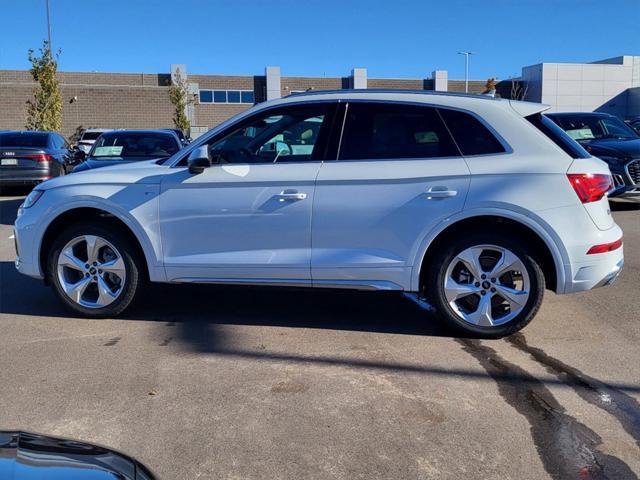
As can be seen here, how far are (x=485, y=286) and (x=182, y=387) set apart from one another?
2.42m

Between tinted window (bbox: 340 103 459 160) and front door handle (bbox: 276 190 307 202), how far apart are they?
0.46 m

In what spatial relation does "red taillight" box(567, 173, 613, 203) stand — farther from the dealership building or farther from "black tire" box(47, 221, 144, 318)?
the dealership building

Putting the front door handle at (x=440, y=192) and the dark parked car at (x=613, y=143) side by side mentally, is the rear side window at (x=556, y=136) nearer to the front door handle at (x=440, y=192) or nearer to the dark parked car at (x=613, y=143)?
the front door handle at (x=440, y=192)

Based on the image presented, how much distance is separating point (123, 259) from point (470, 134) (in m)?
3.06

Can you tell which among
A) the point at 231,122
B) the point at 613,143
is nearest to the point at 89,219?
the point at 231,122

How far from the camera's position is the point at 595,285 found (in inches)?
191

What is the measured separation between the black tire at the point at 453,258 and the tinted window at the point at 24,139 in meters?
12.0

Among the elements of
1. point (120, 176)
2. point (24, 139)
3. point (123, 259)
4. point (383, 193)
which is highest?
point (24, 139)

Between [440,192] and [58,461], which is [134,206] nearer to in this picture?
[440,192]

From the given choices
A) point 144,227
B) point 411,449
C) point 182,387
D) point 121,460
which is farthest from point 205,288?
point 121,460

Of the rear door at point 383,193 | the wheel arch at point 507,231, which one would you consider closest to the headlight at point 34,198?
the rear door at point 383,193

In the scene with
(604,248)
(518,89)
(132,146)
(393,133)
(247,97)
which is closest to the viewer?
(604,248)

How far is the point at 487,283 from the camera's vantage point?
490cm

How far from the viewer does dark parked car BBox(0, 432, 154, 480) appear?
181cm
